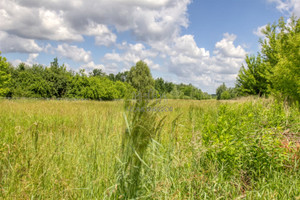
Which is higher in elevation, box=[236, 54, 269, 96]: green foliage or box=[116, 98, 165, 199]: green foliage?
box=[236, 54, 269, 96]: green foliage

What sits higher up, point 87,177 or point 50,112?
point 50,112

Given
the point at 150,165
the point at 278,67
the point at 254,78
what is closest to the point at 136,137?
the point at 150,165

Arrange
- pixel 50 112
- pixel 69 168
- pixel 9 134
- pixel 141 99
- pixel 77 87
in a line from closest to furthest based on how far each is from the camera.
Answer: pixel 141 99 < pixel 69 168 < pixel 9 134 < pixel 50 112 < pixel 77 87

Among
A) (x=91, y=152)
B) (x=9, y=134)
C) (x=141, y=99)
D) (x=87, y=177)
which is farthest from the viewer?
(x=9, y=134)

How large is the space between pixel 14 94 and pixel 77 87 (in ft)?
23.4

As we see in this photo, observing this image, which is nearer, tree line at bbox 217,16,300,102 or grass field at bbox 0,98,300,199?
grass field at bbox 0,98,300,199

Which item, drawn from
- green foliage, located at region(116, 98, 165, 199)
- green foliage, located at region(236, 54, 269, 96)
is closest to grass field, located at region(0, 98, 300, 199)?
green foliage, located at region(116, 98, 165, 199)

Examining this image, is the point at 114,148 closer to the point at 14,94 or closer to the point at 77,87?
the point at 77,87

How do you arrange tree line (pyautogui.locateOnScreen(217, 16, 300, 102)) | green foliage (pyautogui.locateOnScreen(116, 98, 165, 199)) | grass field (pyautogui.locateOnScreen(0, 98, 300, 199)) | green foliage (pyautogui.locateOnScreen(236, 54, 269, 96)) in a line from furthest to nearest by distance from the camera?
green foliage (pyautogui.locateOnScreen(236, 54, 269, 96)) → tree line (pyautogui.locateOnScreen(217, 16, 300, 102)) → grass field (pyautogui.locateOnScreen(0, 98, 300, 199)) → green foliage (pyautogui.locateOnScreen(116, 98, 165, 199))

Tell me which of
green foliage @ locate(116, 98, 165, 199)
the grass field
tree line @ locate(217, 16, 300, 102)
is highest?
tree line @ locate(217, 16, 300, 102)

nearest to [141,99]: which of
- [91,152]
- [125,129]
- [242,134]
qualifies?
[125,129]

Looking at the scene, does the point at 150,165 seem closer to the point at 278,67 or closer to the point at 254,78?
the point at 278,67

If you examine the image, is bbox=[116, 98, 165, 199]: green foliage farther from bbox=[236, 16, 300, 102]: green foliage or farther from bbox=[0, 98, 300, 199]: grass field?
bbox=[236, 16, 300, 102]: green foliage

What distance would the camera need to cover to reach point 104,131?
2.56m
